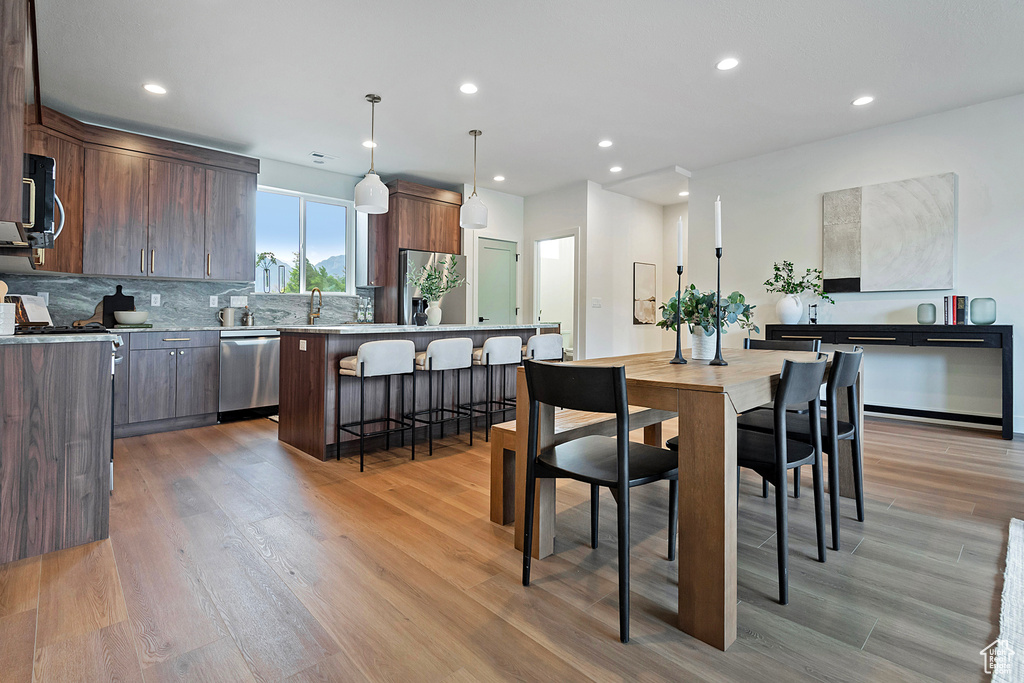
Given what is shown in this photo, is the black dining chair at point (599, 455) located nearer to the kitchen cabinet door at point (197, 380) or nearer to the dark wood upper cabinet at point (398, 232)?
the kitchen cabinet door at point (197, 380)

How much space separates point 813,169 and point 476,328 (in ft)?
12.5

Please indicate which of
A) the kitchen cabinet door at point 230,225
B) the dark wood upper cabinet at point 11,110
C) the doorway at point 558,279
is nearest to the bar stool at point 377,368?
the dark wood upper cabinet at point 11,110

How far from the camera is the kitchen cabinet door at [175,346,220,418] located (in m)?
4.34

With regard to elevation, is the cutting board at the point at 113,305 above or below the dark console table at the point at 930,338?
above

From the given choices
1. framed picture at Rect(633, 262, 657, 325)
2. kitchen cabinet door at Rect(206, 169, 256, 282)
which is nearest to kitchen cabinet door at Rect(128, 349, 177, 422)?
kitchen cabinet door at Rect(206, 169, 256, 282)

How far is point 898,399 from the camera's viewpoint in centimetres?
465

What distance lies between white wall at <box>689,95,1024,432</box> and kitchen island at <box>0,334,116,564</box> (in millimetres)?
5648

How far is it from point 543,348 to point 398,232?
2674mm

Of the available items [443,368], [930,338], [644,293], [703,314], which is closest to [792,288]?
[930,338]

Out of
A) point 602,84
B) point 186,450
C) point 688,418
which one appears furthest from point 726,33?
point 186,450

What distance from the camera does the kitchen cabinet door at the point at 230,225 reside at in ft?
15.6

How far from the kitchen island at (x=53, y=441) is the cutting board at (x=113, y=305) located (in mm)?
2971

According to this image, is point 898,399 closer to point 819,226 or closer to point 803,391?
point 819,226

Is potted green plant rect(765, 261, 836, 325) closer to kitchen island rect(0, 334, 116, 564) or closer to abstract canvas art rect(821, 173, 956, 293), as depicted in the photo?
abstract canvas art rect(821, 173, 956, 293)
